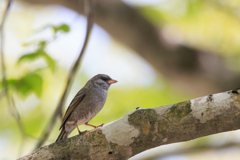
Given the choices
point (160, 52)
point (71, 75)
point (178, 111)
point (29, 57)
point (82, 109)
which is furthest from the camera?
point (160, 52)

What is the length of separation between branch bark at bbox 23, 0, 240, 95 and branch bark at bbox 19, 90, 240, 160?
2547mm

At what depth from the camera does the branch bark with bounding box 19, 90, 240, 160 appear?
2.25m

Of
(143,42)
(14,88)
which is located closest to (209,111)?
(14,88)

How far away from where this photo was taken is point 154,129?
2393 mm

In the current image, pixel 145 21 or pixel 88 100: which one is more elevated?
pixel 145 21

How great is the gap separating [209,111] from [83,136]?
1.23m

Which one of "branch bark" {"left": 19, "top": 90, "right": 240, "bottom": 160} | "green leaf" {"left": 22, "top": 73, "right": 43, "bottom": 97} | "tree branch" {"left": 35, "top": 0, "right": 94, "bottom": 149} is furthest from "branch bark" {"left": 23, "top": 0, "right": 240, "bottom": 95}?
"branch bark" {"left": 19, "top": 90, "right": 240, "bottom": 160}

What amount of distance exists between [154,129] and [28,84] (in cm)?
202

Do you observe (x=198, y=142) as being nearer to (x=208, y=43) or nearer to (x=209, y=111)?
(x=208, y=43)

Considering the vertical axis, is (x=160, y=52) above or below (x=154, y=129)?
above

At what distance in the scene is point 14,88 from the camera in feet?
11.8

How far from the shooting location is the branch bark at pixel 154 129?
2252 mm

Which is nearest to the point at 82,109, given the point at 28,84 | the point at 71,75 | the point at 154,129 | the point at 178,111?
the point at 28,84

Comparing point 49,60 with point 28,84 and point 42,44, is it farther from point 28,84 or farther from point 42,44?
point 28,84
